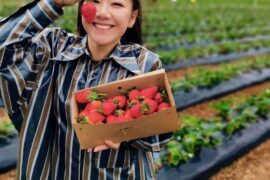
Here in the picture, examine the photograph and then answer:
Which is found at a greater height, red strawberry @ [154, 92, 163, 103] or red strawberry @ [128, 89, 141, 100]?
red strawberry @ [128, 89, 141, 100]

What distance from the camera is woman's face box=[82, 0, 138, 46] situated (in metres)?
1.72

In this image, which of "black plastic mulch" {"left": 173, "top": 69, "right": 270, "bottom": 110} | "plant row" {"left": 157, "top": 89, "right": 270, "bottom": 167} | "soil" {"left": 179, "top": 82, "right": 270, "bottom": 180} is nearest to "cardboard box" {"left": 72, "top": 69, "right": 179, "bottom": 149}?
"plant row" {"left": 157, "top": 89, "right": 270, "bottom": 167}

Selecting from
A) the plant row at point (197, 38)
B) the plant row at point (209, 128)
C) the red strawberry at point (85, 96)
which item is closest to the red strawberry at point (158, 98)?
the red strawberry at point (85, 96)

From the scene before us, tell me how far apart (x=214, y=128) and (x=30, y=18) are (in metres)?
3.38

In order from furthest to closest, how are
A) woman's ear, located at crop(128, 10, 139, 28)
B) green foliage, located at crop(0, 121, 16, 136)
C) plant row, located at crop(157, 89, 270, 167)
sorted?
green foliage, located at crop(0, 121, 16, 136) < plant row, located at crop(157, 89, 270, 167) < woman's ear, located at crop(128, 10, 139, 28)

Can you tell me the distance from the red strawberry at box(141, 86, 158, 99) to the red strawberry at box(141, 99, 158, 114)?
4cm

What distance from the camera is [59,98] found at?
1814 millimetres

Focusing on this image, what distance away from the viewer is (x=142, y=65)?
1846 mm

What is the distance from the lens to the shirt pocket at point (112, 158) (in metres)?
1.81

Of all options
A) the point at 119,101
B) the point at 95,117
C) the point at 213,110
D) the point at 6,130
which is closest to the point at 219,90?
the point at 213,110

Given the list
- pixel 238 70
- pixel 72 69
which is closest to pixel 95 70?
pixel 72 69

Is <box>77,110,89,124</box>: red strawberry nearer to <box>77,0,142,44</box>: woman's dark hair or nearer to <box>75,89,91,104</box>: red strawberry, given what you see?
<box>75,89,91,104</box>: red strawberry

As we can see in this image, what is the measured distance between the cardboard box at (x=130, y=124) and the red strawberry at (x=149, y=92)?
0.02 metres

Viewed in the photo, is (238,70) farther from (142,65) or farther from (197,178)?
(142,65)
